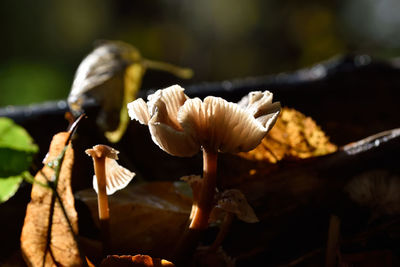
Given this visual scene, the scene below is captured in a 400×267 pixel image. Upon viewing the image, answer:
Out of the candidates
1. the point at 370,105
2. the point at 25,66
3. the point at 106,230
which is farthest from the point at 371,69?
the point at 25,66

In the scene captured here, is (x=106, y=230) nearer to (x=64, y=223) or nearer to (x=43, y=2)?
(x=64, y=223)

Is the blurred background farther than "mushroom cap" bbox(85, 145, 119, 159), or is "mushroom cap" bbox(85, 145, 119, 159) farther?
the blurred background

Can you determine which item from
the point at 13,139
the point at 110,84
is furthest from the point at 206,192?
the point at 110,84

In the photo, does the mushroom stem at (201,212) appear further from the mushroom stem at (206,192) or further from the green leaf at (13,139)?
the green leaf at (13,139)

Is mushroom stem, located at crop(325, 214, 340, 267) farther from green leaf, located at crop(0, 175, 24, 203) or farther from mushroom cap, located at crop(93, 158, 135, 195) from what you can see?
green leaf, located at crop(0, 175, 24, 203)

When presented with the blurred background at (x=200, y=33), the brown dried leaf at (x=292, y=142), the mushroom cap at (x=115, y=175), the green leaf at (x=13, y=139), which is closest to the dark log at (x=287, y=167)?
the brown dried leaf at (x=292, y=142)

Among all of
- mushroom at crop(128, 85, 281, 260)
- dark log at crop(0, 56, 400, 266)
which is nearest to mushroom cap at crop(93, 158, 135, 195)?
mushroom at crop(128, 85, 281, 260)
